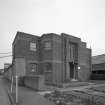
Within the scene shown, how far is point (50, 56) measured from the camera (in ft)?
67.9

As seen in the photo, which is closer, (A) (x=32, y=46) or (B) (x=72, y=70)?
(A) (x=32, y=46)

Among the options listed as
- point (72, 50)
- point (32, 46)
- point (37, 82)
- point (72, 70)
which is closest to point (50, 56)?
point (32, 46)

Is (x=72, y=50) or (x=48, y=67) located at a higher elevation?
(x=72, y=50)

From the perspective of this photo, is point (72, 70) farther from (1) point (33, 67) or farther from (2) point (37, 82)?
(2) point (37, 82)

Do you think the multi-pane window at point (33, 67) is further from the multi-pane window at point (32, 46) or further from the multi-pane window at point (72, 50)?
the multi-pane window at point (72, 50)

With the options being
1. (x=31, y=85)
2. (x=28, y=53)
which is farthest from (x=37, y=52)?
(x=31, y=85)

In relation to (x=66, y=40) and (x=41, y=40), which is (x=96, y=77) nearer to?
(x=66, y=40)

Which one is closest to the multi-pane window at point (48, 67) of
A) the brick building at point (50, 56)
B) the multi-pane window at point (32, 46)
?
the brick building at point (50, 56)

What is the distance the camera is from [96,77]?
27.6 meters

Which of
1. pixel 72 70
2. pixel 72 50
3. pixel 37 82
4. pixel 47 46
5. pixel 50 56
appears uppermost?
pixel 47 46

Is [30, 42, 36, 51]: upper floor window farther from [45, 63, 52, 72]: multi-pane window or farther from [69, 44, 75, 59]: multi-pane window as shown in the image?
[69, 44, 75, 59]: multi-pane window

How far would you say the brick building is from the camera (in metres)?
20.3

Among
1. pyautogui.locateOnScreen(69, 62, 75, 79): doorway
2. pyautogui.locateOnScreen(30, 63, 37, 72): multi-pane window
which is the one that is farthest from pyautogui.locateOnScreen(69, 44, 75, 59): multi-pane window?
pyautogui.locateOnScreen(30, 63, 37, 72): multi-pane window

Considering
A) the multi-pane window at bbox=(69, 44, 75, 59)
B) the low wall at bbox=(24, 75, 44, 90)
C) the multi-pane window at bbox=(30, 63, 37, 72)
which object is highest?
the multi-pane window at bbox=(69, 44, 75, 59)
